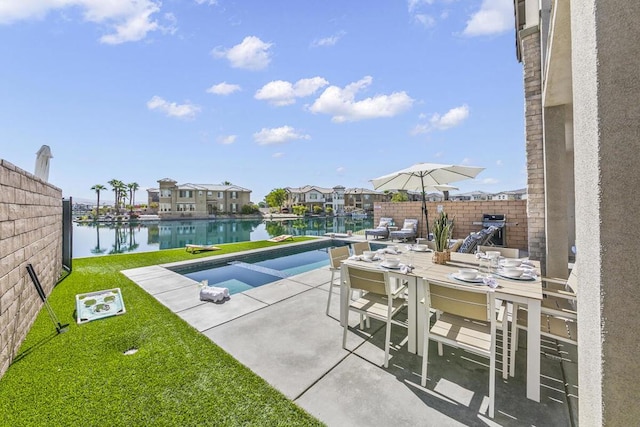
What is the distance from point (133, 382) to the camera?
89.4 inches

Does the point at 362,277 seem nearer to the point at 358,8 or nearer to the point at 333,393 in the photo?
the point at 333,393

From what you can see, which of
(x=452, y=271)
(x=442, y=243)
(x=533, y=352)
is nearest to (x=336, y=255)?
(x=442, y=243)

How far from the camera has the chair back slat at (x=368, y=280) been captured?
2.61 meters

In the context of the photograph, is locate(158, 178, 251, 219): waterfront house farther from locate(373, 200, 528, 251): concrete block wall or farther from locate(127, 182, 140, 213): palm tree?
locate(373, 200, 528, 251): concrete block wall

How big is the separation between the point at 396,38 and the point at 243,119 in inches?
613

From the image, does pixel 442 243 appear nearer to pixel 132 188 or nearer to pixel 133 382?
pixel 133 382

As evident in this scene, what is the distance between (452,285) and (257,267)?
6.00m

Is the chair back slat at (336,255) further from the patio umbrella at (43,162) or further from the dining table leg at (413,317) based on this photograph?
the patio umbrella at (43,162)

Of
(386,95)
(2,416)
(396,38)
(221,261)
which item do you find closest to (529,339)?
(2,416)

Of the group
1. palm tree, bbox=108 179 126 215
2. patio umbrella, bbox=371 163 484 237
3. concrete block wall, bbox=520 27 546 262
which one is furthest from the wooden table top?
palm tree, bbox=108 179 126 215

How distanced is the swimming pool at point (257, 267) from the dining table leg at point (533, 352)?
483 cm

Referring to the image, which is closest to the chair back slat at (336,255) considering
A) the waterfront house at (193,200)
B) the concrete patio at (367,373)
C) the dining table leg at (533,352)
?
the concrete patio at (367,373)

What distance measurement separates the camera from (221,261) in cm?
745

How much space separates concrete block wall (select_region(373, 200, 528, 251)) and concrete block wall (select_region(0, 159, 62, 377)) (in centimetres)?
1125
